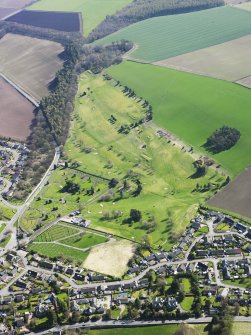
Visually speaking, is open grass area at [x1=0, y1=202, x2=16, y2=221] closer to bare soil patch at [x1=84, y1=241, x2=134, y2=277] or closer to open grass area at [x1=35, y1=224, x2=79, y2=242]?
open grass area at [x1=35, y1=224, x2=79, y2=242]

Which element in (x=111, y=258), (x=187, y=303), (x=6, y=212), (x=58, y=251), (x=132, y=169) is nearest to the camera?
(x=187, y=303)

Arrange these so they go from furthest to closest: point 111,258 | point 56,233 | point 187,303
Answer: point 56,233
point 111,258
point 187,303

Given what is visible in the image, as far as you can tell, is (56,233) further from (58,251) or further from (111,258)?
(111,258)

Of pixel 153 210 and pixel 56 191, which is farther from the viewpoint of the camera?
pixel 56 191

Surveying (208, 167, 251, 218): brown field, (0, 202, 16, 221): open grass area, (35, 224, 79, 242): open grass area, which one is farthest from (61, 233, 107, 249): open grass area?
(208, 167, 251, 218): brown field

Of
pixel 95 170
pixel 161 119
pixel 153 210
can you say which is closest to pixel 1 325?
pixel 153 210

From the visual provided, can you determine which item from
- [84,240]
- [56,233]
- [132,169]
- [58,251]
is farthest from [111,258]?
[132,169]

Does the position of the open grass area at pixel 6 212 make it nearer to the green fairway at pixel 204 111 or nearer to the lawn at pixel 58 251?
the lawn at pixel 58 251

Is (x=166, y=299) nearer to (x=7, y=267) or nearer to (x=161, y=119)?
(x=7, y=267)
